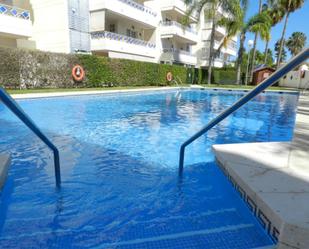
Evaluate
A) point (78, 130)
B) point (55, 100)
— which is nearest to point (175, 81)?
point (55, 100)

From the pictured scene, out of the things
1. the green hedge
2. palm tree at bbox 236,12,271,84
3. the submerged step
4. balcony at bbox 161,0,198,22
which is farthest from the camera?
balcony at bbox 161,0,198,22

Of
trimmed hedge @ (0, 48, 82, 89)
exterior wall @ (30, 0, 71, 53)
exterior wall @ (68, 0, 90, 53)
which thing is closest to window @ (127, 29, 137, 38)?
exterior wall @ (68, 0, 90, 53)

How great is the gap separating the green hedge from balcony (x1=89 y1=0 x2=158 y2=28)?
5338mm

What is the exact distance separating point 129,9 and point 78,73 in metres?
10.4

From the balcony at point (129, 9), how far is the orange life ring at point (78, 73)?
23.6 feet

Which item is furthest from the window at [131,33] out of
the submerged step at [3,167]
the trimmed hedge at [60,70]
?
the submerged step at [3,167]

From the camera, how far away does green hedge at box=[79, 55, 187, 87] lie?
20.7 metres

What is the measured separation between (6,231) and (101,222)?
111cm

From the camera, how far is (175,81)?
30.8 meters

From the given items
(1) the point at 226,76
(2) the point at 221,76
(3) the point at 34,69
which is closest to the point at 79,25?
(3) the point at 34,69

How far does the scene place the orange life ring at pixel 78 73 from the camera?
64.3 feet

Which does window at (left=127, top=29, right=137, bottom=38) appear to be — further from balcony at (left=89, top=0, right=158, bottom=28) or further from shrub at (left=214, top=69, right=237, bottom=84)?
shrub at (left=214, top=69, right=237, bottom=84)

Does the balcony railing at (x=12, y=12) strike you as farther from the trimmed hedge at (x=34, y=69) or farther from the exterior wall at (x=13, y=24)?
the trimmed hedge at (x=34, y=69)

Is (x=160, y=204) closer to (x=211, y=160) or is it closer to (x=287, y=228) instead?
(x=287, y=228)
